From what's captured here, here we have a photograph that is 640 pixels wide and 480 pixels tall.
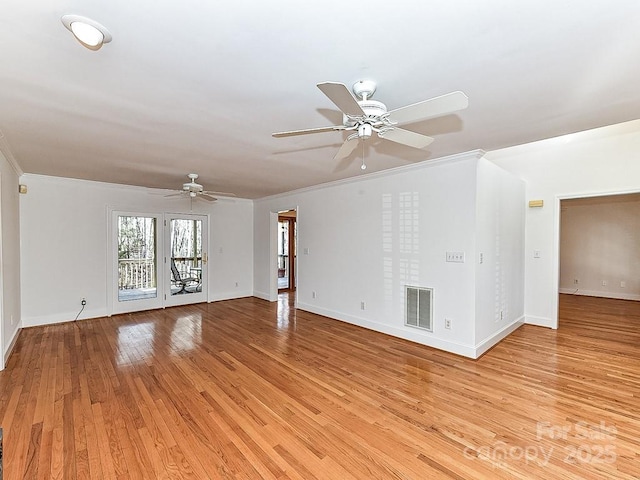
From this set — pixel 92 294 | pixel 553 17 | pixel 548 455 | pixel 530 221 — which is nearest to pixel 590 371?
pixel 548 455

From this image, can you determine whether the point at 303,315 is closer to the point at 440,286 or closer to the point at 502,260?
the point at 440,286

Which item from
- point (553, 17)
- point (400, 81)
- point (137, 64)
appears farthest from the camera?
point (400, 81)

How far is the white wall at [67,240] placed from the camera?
15.9 feet

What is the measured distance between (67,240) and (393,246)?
545 centimetres

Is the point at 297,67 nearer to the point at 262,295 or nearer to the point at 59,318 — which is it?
the point at 59,318

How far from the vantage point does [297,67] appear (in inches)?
71.3

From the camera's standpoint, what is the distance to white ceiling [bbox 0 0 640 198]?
140 cm

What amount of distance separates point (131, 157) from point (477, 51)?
153 inches

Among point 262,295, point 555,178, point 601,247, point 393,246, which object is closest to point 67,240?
point 262,295

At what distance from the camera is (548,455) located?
6.48 ft

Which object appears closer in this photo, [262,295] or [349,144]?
[349,144]

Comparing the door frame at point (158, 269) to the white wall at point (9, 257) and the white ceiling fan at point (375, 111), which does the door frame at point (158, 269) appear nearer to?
the white wall at point (9, 257)

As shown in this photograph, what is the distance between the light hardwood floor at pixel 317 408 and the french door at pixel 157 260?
1.53m

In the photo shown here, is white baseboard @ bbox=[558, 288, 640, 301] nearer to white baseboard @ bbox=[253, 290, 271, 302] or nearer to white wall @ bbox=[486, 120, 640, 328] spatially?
white wall @ bbox=[486, 120, 640, 328]
